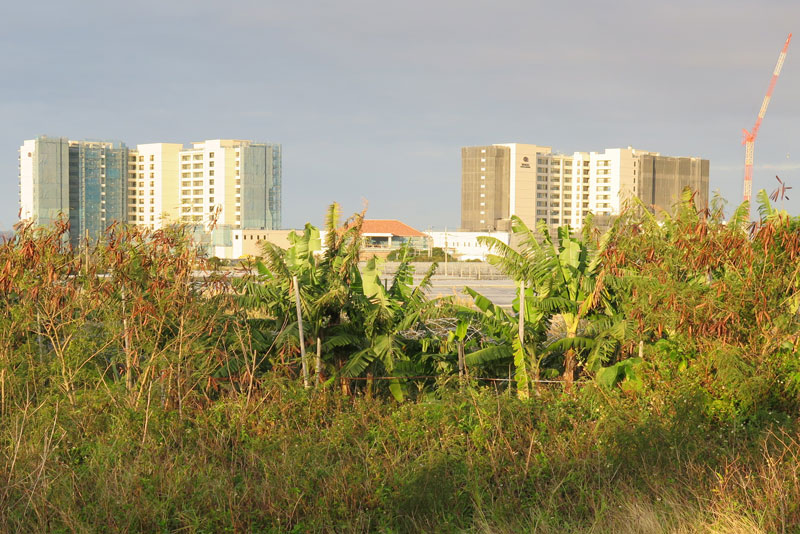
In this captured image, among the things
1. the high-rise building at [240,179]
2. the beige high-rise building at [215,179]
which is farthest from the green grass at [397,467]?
the high-rise building at [240,179]

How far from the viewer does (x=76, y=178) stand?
435ft

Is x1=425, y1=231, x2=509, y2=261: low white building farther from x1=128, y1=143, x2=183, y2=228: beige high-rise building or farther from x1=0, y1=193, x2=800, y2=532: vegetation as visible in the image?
x1=0, y1=193, x2=800, y2=532: vegetation

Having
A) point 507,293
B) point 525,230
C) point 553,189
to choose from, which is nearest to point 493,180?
point 553,189

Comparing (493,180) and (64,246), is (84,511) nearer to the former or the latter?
(64,246)

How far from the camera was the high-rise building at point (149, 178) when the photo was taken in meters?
131

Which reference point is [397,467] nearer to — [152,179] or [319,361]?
[319,361]

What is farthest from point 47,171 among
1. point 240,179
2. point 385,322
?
point 385,322

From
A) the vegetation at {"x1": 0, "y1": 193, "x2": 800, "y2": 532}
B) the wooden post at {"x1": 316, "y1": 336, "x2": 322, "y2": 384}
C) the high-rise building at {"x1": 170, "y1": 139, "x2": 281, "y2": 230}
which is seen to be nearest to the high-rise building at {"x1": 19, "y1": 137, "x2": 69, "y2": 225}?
the high-rise building at {"x1": 170, "y1": 139, "x2": 281, "y2": 230}

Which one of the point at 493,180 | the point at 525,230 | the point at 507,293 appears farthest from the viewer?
the point at 493,180

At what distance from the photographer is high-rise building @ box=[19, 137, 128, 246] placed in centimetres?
13012

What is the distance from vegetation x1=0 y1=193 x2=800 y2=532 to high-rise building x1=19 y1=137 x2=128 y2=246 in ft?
404

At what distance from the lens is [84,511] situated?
6.96 metres

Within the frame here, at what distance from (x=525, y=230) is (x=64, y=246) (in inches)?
249

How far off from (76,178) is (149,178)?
12.2 m
